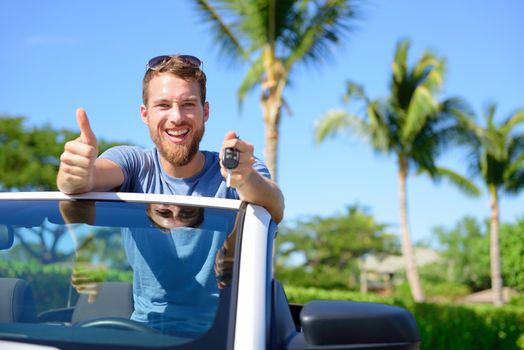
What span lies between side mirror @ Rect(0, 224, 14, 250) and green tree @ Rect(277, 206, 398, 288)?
2117 inches

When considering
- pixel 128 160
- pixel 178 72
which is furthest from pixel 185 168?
pixel 178 72

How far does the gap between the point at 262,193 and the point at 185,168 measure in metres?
0.52

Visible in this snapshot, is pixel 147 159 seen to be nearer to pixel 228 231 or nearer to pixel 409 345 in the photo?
pixel 228 231

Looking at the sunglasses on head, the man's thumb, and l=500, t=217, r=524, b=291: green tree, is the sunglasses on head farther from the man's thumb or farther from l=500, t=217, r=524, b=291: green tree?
l=500, t=217, r=524, b=291: green tree

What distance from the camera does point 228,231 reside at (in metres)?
2.07

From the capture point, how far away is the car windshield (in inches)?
74.2

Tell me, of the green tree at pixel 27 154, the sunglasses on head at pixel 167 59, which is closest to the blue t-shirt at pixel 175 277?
the sunglasses on head at pixel 167 59

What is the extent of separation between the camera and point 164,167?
265 cm

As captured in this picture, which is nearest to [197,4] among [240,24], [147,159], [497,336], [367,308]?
[240,24]

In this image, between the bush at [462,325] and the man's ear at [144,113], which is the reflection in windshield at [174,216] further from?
the bush at [462,325]

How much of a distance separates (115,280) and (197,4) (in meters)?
13.8

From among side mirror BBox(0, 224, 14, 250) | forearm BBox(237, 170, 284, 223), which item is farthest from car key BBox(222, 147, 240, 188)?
side mirror BBox(0, 224, 14, 250)

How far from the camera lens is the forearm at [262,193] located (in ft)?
6.97

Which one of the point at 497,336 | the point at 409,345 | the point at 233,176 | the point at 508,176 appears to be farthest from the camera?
the point at 508,176
